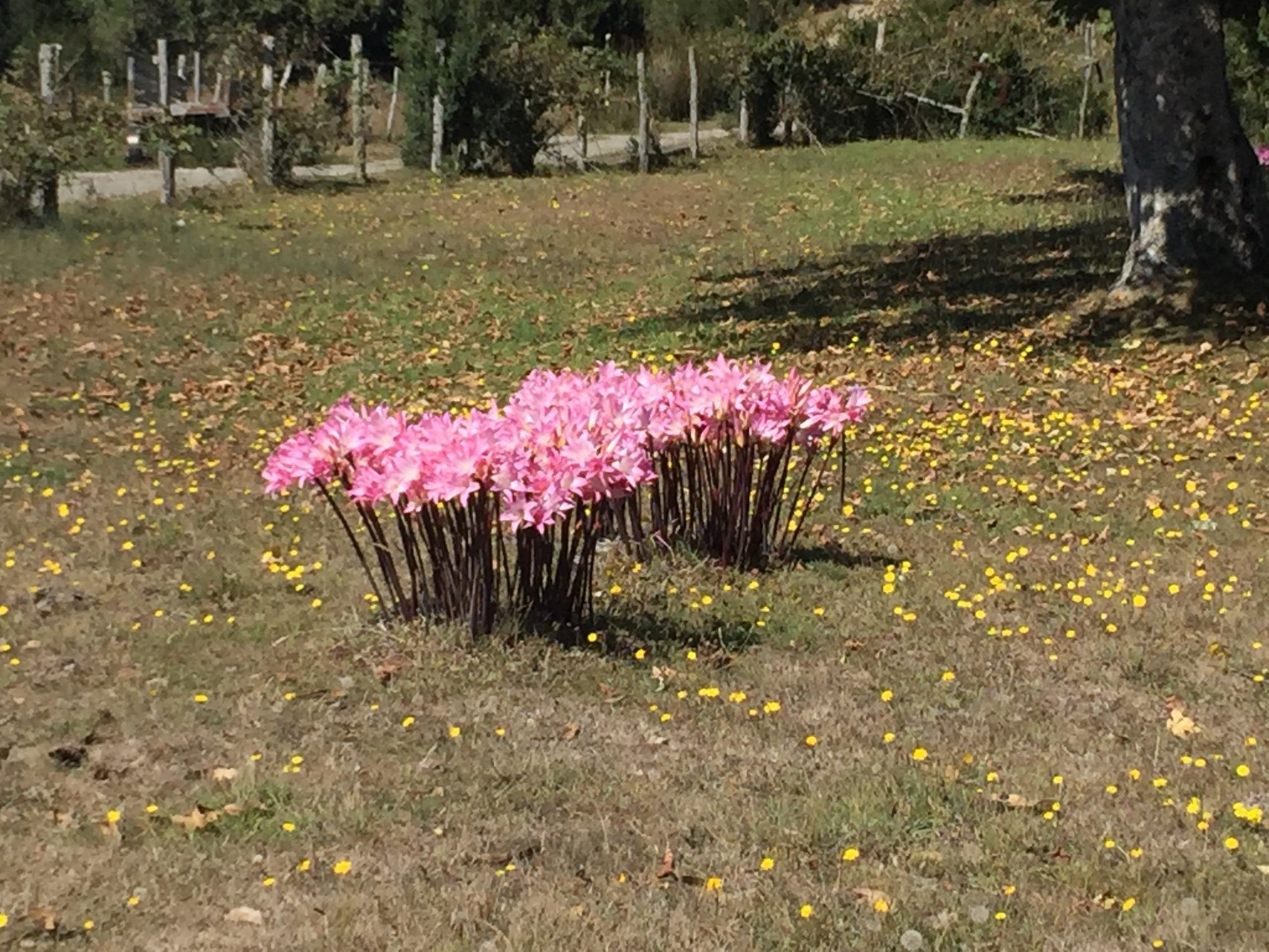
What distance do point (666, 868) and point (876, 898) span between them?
1.87 ft

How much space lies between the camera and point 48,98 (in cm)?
1878

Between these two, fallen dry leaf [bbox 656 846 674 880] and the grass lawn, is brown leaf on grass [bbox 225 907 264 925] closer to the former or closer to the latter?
the grass lawn

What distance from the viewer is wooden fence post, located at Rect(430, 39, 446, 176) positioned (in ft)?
83.6

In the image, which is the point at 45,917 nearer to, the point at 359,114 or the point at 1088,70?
the point at 359,114

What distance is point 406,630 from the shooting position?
19.9ft

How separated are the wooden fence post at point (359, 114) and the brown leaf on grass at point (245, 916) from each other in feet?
69.8

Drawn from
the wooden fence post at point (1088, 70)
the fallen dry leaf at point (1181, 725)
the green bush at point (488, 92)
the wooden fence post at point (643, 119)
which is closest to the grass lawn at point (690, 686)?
the fallen dry leaf at point (1181, 725)

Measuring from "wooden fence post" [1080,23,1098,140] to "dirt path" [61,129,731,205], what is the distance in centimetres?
764

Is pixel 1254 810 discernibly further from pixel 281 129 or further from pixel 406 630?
pixel 281 129

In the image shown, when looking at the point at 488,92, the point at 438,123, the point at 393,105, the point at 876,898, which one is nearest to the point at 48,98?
the point at 438,123

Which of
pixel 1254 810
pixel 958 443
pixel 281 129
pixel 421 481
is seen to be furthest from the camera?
pixel 281 129

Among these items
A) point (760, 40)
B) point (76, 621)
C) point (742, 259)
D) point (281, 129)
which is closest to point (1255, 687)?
point (76, 621)

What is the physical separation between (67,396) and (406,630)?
20.5ft

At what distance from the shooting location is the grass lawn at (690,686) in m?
4.11
